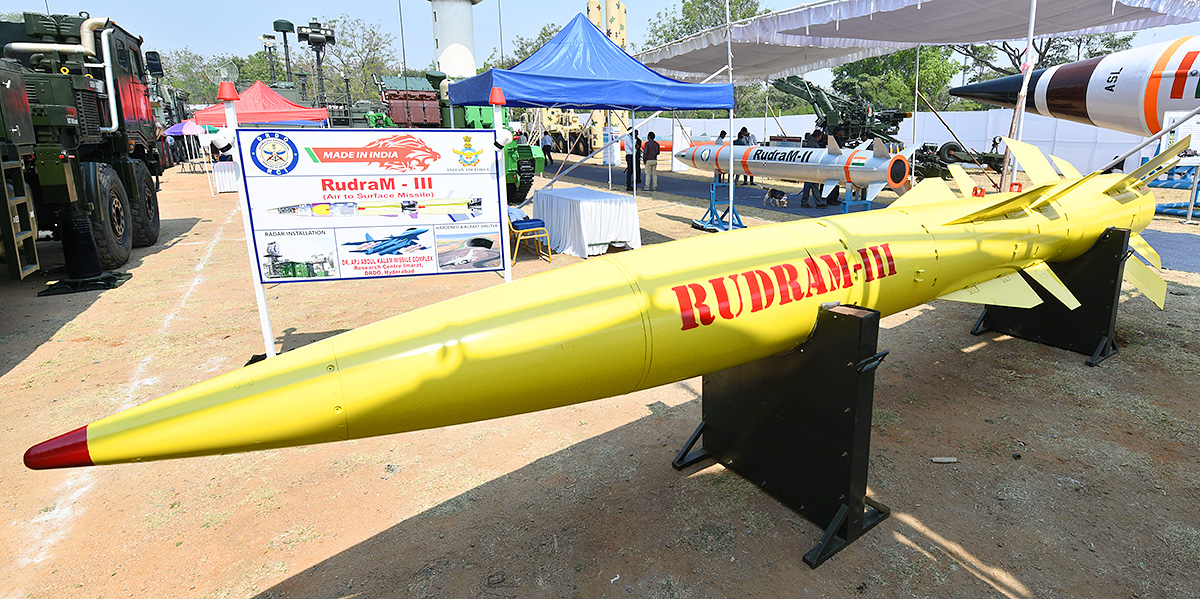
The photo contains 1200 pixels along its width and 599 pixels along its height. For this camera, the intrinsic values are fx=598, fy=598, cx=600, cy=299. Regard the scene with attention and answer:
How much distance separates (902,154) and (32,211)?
1300 centimetres

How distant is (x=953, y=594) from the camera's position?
2680 mm

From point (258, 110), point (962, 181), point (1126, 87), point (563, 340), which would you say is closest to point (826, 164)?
point (1126, 87)

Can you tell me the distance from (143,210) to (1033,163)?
1275 centimetres

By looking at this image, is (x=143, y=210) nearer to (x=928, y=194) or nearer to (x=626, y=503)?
(x=626, y=503)

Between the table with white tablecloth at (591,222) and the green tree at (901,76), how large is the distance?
1186 inches

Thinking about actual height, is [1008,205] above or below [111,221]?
below

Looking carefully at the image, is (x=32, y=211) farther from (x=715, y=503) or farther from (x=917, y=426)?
(x=917, y=426)

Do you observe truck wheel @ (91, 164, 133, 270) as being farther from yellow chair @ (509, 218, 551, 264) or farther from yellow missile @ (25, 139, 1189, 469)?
yellow missile @ (25, 139, 1189, 469)

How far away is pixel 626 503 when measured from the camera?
3385 mm

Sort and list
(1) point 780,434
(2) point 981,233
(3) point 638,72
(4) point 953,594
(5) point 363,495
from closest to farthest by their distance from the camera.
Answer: (4) point 953,594 < (1) point 780,434 < (5) point 363,495 < (2) point 981,233 < (3) point 638,72

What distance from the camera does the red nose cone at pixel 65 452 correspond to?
170cm

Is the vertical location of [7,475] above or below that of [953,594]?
above

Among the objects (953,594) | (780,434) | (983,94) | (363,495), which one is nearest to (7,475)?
(363,495)

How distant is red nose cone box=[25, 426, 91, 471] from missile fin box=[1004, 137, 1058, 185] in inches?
263
